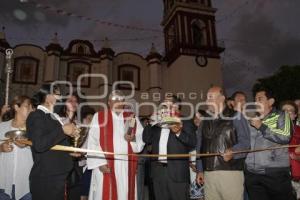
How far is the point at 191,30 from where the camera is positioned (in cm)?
2461

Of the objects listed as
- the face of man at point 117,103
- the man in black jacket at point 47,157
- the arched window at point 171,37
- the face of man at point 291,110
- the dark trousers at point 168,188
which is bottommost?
the dark trousers at point 168,188

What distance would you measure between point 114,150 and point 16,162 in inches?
56.8

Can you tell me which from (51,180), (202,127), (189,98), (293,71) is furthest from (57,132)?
(293,71)

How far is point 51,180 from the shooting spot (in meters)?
3.44

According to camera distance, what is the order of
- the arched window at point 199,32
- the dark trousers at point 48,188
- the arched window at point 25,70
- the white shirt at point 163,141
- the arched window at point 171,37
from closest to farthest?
the dark trousers at point 48,188
the white shirt at point 163,141
the arched window at point 25,70
the arched window at point 199,32
the arched window at point 171,37

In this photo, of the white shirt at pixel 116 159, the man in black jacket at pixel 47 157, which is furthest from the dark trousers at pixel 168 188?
the man in black jacket at pixel 47 157

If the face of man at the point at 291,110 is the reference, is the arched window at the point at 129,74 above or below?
above

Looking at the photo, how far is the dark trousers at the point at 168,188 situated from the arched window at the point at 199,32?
69.1 ft

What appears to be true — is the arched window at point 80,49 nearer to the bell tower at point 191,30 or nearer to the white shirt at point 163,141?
the bell tower at point 191,30

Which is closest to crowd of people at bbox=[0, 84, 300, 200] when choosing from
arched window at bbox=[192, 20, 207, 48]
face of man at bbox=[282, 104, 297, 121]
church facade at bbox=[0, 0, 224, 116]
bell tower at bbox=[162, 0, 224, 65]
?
face of man at bbox=[282, 104, 297, 121]

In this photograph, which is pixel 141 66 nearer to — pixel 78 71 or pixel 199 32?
pixel 78 71

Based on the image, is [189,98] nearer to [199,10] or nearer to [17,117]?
[199,10]

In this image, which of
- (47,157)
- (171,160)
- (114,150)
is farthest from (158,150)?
(47,157)

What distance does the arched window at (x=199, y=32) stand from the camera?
82.5ft
